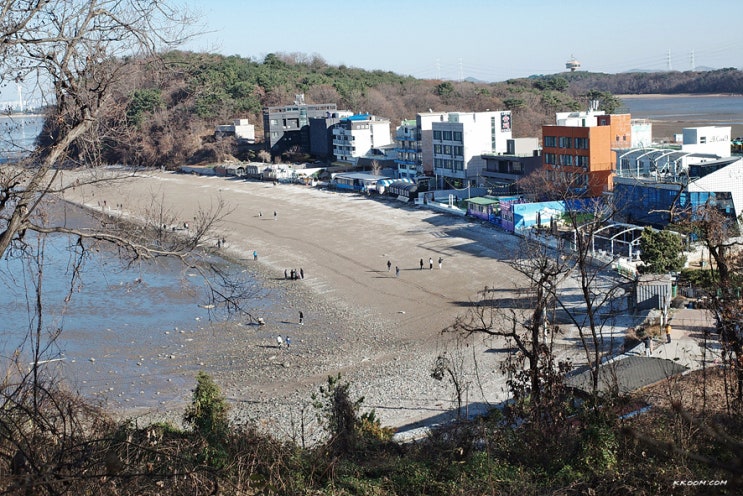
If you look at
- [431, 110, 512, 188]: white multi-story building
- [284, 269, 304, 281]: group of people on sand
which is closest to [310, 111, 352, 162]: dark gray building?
[431, 110, 512, 188]: white multi-story building

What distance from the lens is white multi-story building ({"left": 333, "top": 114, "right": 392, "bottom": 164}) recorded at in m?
38.6

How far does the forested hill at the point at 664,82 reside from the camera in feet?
284

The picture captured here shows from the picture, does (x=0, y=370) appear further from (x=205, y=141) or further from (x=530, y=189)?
(x=205, y=141)

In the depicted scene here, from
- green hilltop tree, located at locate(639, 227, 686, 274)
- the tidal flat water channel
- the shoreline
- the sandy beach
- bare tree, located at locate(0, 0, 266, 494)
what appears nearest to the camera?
bare tree, located at locate(0, 0, 266, 494)

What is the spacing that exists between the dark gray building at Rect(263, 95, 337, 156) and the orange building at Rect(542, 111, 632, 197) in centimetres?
1987

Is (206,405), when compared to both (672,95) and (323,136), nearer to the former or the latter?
(323,136)

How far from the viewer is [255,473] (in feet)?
13.1

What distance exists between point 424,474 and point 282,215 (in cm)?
2256

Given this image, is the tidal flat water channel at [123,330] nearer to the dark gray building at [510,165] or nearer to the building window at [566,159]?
the building window at [566,159]

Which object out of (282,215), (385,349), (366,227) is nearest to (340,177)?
(282,215)

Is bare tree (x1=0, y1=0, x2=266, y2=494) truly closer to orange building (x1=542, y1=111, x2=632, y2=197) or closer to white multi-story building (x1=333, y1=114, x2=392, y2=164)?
orange building (x1=542, y1=111, x2=632, y2=197)

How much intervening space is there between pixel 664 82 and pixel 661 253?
9069 cm

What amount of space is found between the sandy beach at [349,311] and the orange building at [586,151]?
363 centimetres

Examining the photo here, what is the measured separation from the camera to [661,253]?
14625 mm
